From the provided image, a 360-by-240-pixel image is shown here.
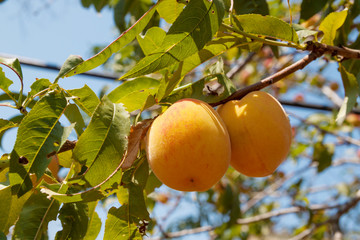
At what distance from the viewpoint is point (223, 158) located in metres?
0.96

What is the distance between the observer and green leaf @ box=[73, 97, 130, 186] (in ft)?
3.06

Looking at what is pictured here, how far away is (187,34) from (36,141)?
1.39 feet

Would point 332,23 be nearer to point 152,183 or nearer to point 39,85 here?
point 152,183

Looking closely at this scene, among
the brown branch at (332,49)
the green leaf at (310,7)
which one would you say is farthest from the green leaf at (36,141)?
the green leaf at (310,7)

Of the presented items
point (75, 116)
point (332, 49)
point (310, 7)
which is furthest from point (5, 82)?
point (310, 7)

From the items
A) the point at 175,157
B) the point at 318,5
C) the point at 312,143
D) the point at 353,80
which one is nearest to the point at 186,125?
the point at 175,157

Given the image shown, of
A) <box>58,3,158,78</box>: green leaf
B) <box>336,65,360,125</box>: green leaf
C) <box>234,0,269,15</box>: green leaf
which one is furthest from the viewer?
<box>234,0,269,15</box>: green leaf

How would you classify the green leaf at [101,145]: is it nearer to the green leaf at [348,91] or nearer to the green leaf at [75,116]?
the green leaf at [75,116]

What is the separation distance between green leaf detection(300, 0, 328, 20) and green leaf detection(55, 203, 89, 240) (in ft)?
3.80

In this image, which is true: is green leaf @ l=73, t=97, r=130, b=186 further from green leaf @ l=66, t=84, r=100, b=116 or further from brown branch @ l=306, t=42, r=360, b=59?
brown branch @ l=306, t=42, r=360, b=59

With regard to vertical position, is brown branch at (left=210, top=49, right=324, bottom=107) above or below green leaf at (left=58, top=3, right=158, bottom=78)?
below

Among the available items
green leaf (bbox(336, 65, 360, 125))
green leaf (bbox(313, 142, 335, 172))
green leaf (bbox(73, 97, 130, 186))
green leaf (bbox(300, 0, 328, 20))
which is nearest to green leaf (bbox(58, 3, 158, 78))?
green leaf (bbox(73, 97, 130, 186))

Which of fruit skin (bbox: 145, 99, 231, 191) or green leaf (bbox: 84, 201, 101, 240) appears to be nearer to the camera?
fruit skin (bbox: 145, 99, 231, 191)

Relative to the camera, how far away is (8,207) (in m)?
1.14
